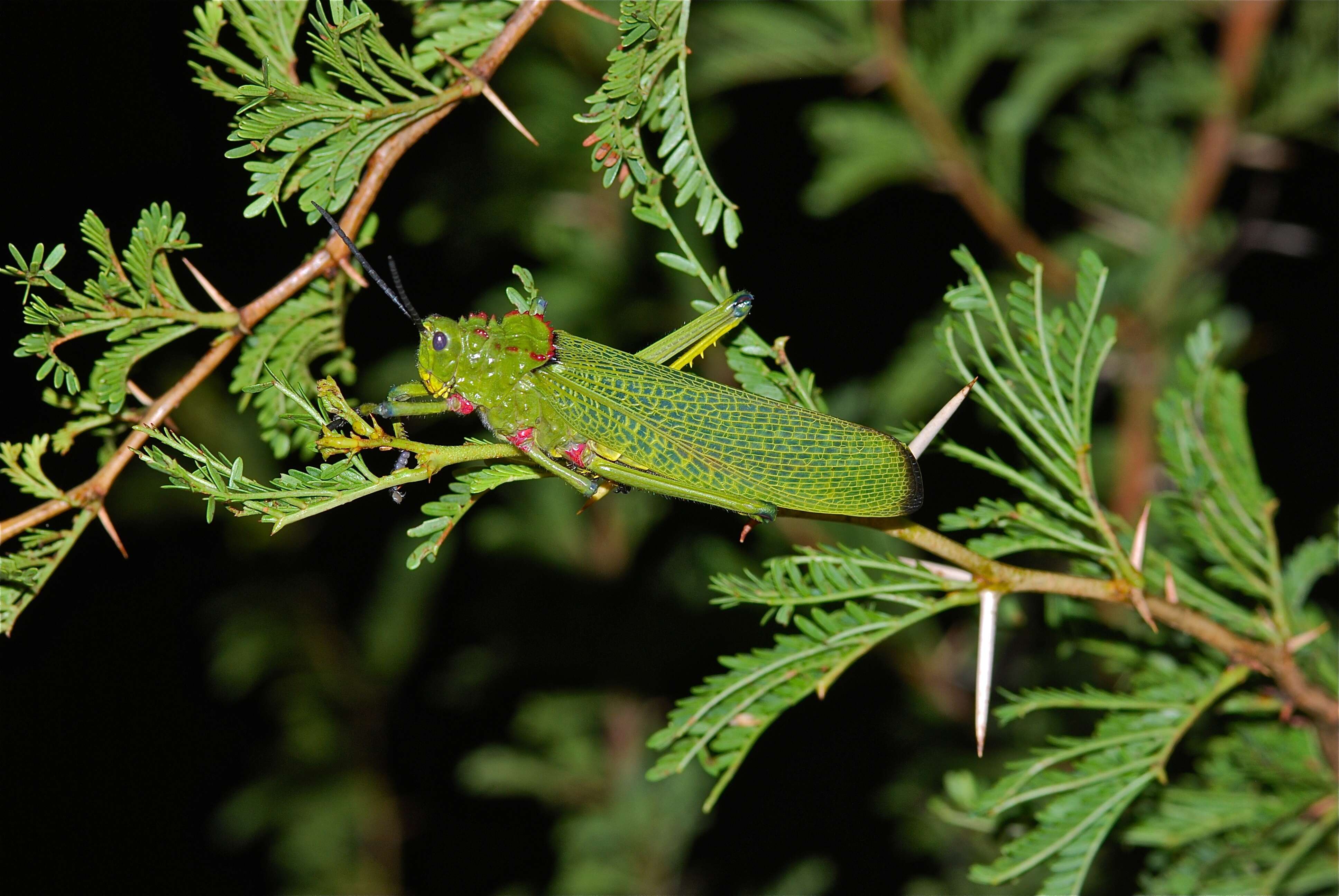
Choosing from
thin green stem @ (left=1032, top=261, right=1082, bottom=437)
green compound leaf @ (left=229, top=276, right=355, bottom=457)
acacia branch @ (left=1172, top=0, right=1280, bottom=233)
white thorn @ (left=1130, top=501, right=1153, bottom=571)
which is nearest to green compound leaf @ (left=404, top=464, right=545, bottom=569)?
green compound leaf @ (left=229, top=276, right=355, bottom=457)

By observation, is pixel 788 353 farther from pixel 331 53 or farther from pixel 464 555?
pixel 331 53

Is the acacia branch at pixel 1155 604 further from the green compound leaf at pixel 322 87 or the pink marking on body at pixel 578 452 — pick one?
the green compound leaf at pixel 322 87

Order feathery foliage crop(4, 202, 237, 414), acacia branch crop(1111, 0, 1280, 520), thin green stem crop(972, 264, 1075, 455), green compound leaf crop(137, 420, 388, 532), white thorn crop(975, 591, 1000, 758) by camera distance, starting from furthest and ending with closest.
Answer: acacia branch crop(1111, 0, 1280, 520)
thin green stem crop(972, 264, 1075, 455)
white thorn crop(975, 591, 1000, 758)
feathery foliage crop(4, 202, 237, 414)
green compound leaf crop(137, 420, 388, 532)

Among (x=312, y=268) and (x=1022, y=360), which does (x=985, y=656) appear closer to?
(x=1022, y=360)

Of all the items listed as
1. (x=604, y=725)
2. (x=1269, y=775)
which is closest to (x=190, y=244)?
(x=1269, y=775)

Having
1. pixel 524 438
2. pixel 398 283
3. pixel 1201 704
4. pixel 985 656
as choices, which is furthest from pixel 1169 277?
pixel 398 283

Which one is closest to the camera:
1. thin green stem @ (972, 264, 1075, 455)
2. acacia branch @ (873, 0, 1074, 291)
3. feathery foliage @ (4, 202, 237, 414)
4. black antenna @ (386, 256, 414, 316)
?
feathery foliage @ (4, 202, 237, 414)

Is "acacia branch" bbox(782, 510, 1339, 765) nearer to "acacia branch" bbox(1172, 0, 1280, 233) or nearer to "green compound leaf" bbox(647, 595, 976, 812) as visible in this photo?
"green compound leaf" bbox(647, 595, 976, 812)
